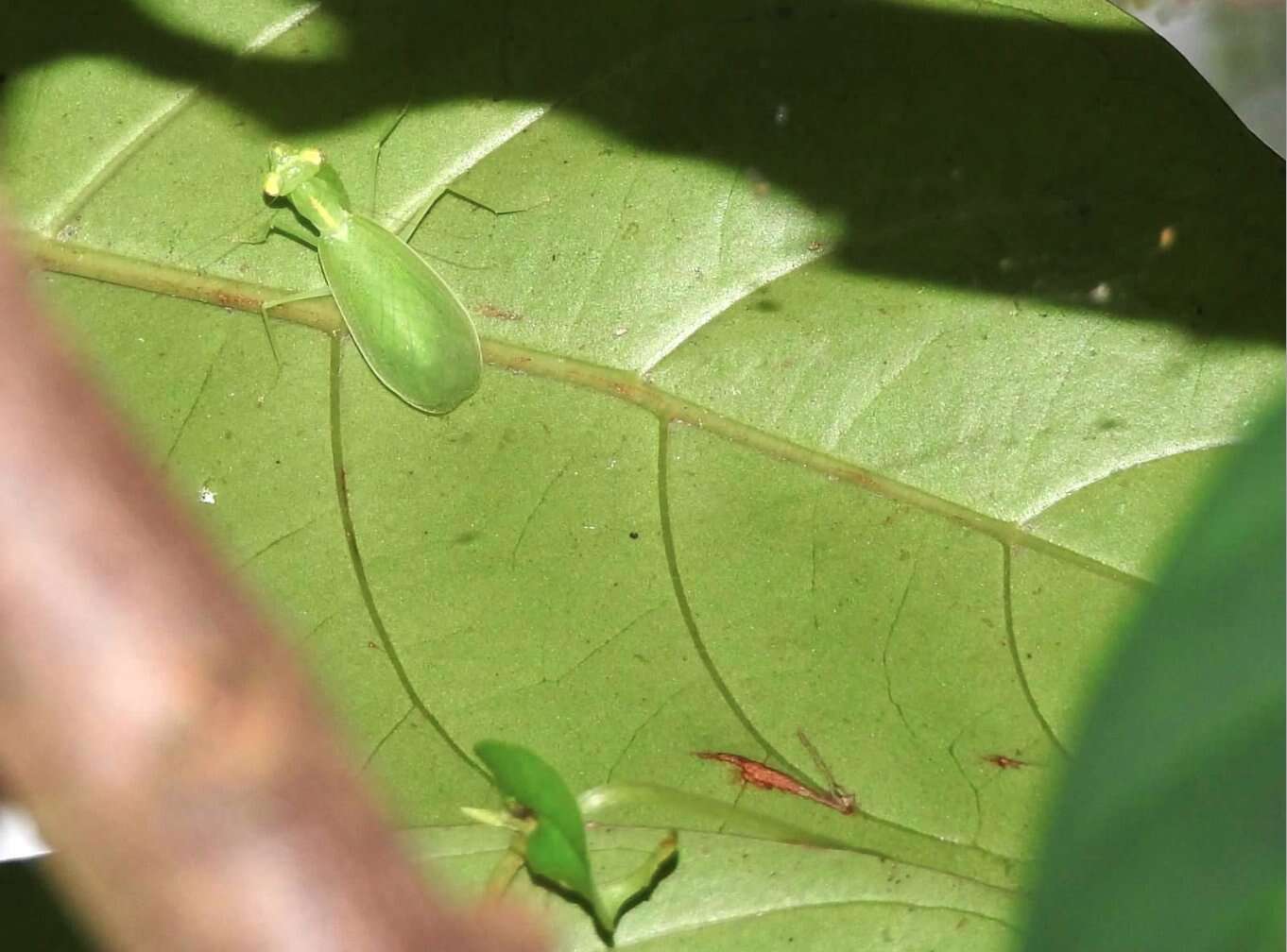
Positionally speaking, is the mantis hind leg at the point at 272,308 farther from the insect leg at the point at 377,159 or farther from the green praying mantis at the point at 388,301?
the insect leg at the point at 377,159

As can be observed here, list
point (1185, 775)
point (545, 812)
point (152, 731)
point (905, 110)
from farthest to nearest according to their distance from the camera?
point (905, 110) → point (545, 812) → point (1185, 775) → point (152, 731)

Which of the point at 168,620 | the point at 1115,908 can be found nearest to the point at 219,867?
the point at 168,620

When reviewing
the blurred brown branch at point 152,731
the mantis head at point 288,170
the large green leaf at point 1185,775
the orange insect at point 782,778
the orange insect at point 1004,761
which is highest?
the mantis head at point 288,170

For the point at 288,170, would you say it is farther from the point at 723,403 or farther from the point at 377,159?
the point at 723,403

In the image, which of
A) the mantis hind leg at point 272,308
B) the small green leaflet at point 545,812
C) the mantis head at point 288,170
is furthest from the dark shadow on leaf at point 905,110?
the small green leaflet at point 545,812

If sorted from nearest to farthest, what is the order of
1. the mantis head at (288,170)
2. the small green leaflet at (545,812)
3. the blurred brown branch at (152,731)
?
the blurred brown branch at (152,731) < the small green leaflet at (545,812) < the mantis head at (288,170)

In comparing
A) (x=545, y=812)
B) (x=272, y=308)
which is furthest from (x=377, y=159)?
(x=545, y=812)
